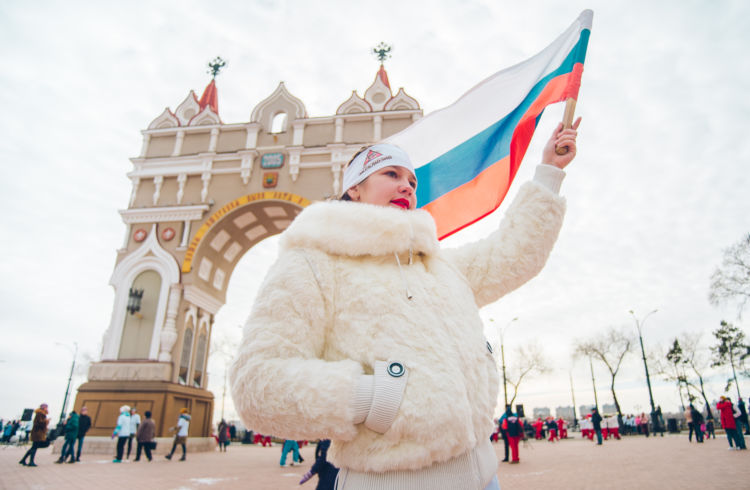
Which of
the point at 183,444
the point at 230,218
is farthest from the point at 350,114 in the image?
the point at 183,444

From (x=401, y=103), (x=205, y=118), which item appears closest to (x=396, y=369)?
(x=401, y=103)

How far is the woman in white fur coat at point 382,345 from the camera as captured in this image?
1304 mm

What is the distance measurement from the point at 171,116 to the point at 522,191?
22.4 metres

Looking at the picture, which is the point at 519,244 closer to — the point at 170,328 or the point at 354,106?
the point at 170,328

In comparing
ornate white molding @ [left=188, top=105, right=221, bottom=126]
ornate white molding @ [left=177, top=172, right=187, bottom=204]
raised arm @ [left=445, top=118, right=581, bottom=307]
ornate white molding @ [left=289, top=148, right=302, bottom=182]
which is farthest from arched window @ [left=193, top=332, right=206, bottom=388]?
raised arm @ [left=445, top=118, right=581, bottom=307]

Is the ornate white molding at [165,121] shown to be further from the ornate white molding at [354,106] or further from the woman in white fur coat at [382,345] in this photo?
the woman in white fur coat at [382,345]

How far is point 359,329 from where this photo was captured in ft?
4.92

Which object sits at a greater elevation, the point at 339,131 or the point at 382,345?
the point at 339,131

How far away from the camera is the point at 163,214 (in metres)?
18.2

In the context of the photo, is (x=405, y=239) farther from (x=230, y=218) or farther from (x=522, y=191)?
(x=230, y=218)

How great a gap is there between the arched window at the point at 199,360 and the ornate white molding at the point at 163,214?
16.5 feet

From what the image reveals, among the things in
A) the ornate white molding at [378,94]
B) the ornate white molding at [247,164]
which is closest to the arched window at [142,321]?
the ornate white molding at [247,164]

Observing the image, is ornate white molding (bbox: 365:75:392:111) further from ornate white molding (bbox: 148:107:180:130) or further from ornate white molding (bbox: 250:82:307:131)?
ornate white molding (bbox: 148:107:180:130)

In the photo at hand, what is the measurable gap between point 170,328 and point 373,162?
54.6 feet
